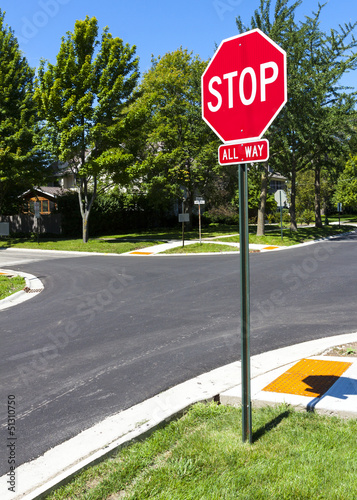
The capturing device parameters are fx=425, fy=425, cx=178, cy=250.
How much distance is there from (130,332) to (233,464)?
4.28 metres

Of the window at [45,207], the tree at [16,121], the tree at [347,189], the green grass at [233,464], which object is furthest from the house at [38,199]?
the green grass at [233,464]

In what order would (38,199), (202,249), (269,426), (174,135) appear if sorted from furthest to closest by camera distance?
(38,199) < (174,135) < (202,249) < (269,426)

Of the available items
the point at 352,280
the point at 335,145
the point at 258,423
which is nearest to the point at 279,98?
the point at 258,423

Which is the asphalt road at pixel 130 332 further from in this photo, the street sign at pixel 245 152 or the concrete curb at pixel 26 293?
the street sign at pixel 245 152

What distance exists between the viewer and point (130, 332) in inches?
291

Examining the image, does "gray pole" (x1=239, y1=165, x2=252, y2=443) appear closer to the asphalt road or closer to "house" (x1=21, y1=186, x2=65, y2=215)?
the asphalt road

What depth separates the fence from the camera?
117 ft

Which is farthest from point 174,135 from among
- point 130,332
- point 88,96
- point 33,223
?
point 130,332

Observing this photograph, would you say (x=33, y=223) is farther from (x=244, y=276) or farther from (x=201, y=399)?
(x=244, y=276)

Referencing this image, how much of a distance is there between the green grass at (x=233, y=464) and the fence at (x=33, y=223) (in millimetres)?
33370

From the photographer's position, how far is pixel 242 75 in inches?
132

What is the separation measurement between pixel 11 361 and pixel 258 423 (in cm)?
382

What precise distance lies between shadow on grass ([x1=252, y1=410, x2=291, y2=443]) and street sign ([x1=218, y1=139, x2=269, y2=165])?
2349 millimetres

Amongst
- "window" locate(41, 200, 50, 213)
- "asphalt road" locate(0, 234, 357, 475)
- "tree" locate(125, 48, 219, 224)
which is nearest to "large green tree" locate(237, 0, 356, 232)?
"tree" locate(125, 48, 219, 224)
